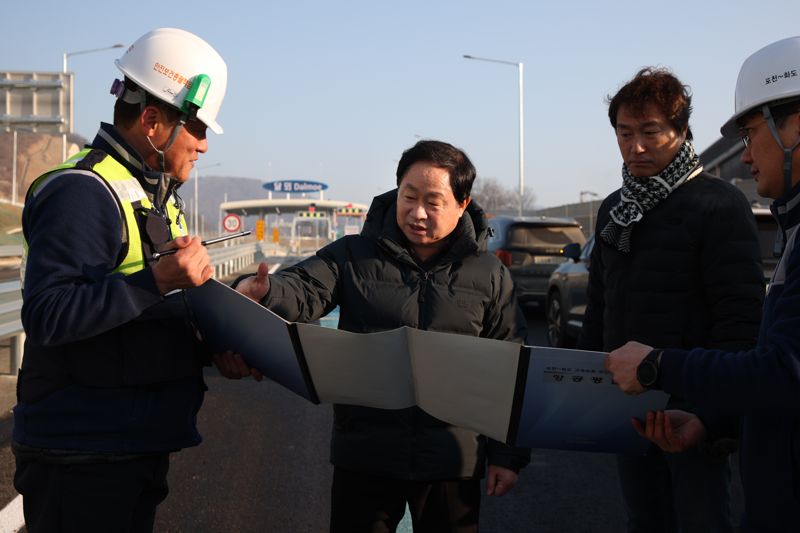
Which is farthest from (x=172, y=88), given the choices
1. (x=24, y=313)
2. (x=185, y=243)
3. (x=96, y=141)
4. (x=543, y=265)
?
(x=543, y=265)

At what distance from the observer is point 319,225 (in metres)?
79.1

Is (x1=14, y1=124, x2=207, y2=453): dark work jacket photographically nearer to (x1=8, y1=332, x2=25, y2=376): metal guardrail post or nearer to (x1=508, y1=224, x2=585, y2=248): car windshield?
(x1=8, y1=332, x2=25, y2=376): metal guardrail post

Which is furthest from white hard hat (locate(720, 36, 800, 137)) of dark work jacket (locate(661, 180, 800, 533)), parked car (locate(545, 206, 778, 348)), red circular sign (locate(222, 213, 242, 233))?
red circular sign (locate(222, 213, 242, 233))

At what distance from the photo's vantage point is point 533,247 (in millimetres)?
14438

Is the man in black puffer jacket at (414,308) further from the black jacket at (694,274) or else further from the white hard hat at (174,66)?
the white hard hat at (174,66)

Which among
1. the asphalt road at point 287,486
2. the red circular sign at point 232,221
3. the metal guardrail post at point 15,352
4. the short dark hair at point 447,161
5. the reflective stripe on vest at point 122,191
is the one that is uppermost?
the red circular sign at point 232,221

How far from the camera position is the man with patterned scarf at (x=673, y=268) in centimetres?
288

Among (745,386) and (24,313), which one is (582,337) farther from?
(24,313)

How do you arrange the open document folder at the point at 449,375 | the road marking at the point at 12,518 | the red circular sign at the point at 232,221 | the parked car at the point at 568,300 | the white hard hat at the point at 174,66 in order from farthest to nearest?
the red circular sign at the point at 232,221 < the parked car at the point at 568,300 < the road marking at the point at 12,518 < the white hard hat at the point at 174,66 < the open document folder at the point at 449,375

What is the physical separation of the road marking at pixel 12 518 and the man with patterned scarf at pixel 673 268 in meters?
3.00

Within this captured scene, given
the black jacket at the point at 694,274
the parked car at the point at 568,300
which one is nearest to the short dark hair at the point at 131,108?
the black jacket at the point at 694,274

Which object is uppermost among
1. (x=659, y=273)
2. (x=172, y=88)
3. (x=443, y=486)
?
(x=172, y=88)

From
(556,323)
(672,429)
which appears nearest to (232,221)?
(556,323)

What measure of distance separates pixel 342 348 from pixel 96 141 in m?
0.93
